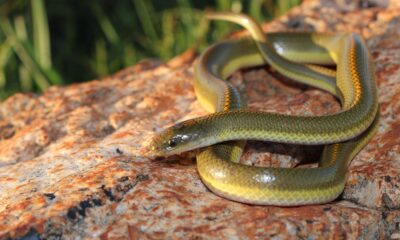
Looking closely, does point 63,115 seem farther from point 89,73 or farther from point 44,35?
point 89,73

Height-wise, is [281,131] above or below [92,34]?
above

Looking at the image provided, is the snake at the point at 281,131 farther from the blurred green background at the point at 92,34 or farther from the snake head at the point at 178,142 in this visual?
the blurred green background at the point at 92,34

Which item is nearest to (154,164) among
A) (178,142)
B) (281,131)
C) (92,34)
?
(178,142)

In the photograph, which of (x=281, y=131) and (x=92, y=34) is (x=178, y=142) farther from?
(x=92, y=34)

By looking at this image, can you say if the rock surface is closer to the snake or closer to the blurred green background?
the snake

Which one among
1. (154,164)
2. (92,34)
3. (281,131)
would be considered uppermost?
(281,131)

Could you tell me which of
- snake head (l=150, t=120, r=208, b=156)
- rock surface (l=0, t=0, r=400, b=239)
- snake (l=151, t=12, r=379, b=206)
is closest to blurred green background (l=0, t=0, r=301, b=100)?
rock surface (l=0, t=0, r=400, b=239)

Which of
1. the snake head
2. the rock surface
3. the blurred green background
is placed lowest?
the blurred green background
